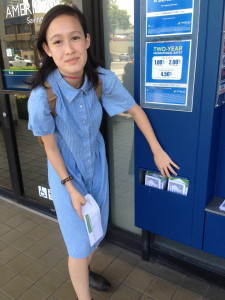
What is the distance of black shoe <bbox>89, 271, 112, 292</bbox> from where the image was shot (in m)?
2.22

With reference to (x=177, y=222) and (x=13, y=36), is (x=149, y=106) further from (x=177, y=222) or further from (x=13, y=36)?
(x=13, y=36)

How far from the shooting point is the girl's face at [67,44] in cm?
150

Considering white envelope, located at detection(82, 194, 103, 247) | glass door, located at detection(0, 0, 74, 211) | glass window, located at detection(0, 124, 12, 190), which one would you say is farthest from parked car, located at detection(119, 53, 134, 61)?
glass window, located at detection(0, 124, 12, 190)

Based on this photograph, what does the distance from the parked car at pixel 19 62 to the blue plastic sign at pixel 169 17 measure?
1.53m

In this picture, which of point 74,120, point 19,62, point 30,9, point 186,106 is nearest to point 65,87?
point 74,120

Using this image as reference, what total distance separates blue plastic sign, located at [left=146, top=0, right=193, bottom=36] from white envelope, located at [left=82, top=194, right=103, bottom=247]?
3.49ft

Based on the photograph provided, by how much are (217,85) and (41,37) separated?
99cm

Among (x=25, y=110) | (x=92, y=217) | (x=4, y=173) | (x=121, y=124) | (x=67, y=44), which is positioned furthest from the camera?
(x=4, y=173)

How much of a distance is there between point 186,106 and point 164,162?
38cm

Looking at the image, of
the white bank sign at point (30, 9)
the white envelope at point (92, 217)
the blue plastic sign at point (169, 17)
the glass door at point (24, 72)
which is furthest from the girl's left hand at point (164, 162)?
the white bank sign at point (30, 9)

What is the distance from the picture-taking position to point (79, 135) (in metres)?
1.71

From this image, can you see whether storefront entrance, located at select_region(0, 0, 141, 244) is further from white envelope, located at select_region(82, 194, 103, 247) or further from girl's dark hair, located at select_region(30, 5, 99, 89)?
white envelope, located at select_region(82, 194, 103, 247)

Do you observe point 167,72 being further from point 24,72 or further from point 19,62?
point 19,62

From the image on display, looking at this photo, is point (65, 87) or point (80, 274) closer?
point (65, 87)
